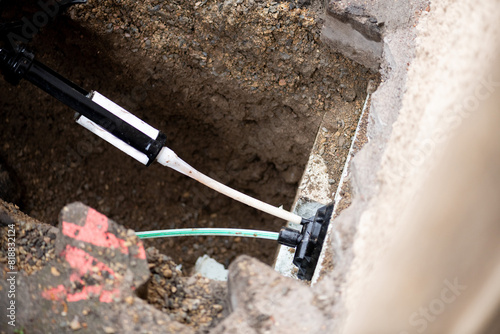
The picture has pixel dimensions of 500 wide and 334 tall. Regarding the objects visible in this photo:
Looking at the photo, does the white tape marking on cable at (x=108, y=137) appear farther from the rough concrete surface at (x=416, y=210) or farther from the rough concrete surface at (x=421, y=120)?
the rough concrete surface at (x=421, y=120)

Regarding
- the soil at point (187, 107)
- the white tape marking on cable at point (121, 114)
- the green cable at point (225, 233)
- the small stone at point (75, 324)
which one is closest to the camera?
the small stone at point (75, 324)

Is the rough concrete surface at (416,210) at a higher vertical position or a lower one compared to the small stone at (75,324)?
higher

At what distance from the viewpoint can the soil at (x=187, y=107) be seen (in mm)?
1637

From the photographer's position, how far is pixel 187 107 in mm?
1953

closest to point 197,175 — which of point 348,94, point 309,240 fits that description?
point 309,240

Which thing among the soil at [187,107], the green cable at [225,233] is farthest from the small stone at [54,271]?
the soil at [187,107]

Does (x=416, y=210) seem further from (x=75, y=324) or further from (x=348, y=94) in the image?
(x=348, y=94)

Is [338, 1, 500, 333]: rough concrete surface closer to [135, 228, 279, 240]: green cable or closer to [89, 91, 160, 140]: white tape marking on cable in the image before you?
[135, 228, 279, 240]: green cable

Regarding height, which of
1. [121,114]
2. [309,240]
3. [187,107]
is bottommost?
[309,240]

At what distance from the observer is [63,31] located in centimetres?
172

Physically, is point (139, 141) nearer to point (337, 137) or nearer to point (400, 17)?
point (337, 137)

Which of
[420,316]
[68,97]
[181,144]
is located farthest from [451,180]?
[181,144]

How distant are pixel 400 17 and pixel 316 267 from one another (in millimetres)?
817

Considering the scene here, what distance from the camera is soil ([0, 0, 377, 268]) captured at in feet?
5.37
